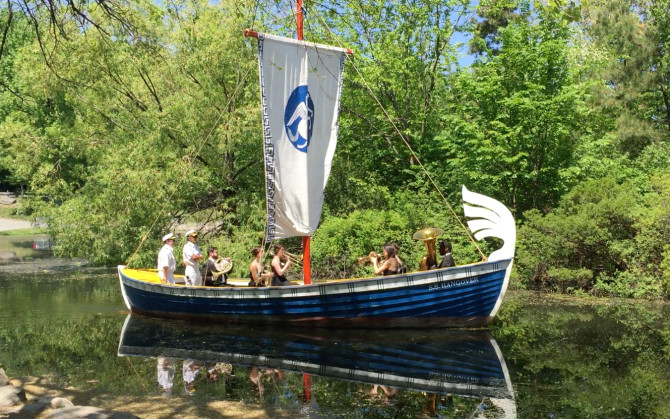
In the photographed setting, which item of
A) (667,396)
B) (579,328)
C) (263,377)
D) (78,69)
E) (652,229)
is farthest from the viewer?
(78,69)

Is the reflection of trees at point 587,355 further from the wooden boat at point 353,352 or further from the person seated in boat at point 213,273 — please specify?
the person seated in boat at point 213,273

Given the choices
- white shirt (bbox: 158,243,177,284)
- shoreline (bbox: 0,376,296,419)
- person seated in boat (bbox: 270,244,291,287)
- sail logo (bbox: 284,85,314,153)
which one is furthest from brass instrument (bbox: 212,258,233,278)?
shoreline (bbox: 0,376,296,419)

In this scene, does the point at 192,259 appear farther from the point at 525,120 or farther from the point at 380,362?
the point at 525,120

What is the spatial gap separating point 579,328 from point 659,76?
17.5 m

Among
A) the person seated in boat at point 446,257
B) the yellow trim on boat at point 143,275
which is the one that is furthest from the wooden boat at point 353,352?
the yellow trim on boat at point 143,275

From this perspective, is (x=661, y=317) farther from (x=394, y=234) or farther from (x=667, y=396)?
(x=394, y=234)

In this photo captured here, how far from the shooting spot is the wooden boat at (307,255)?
1322 cm

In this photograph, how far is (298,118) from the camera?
14.1 meters

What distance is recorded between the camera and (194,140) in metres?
22.1

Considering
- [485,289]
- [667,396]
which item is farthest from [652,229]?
[667,396]

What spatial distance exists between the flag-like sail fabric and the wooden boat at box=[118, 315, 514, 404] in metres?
2.41

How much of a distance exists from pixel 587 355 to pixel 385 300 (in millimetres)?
3962

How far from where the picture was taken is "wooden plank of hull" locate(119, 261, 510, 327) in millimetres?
13094

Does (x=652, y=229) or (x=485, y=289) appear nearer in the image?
(x=485, y=289)
